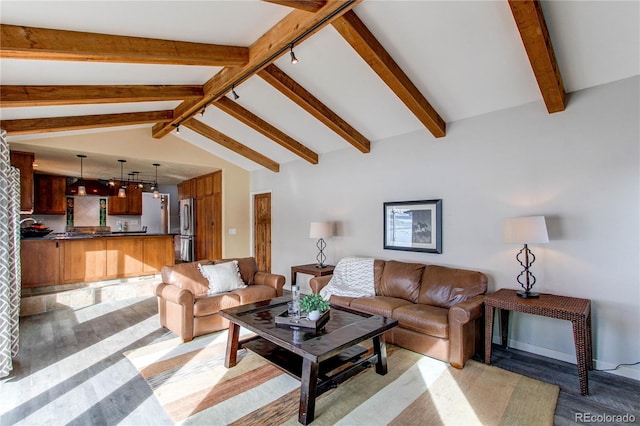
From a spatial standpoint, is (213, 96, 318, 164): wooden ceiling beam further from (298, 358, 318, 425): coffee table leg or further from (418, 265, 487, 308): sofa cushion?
(298, 358, 318, 425): coffee table leg

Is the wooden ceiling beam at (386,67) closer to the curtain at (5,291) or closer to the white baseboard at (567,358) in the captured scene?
the white baseboard at (567,358)

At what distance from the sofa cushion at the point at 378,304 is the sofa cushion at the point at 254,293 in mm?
1156

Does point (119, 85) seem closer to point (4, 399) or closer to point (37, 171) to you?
point (4, 399)

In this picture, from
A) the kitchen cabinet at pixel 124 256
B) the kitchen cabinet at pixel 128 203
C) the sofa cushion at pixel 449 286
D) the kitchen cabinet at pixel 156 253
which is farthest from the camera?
the kitchen cabinet at pixel 128 203

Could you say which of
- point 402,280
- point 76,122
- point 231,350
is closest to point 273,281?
point 231,350

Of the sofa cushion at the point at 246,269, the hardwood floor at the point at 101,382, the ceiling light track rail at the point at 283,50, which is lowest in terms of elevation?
the hardwood floor at the point at 101,382

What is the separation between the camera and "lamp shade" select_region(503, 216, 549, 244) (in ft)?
9.32

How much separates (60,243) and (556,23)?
270 inches

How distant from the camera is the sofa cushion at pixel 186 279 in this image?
12.6 ft

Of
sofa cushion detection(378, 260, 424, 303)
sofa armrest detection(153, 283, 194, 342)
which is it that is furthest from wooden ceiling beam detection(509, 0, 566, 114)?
sofa armrest detection(153, 283, 194, 342)

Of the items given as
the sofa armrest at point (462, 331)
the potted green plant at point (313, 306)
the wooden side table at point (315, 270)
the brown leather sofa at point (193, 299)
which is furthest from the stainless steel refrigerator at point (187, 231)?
the sofa armrest at point (462, 331)

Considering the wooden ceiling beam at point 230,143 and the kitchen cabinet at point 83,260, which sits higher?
the wooden ceiling beam at point 230,143

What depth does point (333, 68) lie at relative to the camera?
3463mm

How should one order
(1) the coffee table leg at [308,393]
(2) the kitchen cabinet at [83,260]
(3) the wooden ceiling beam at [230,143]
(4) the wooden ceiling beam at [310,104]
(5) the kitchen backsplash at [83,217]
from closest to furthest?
(1) the coffee table leg at [308,393] < (4) the wooden ceiling beam at [310,104] < (2) the kitchen cabinet at [83,260] < (3) the wooden ceiling beam at [230,143] < (5) the kitchen backsplash at [83,217]
